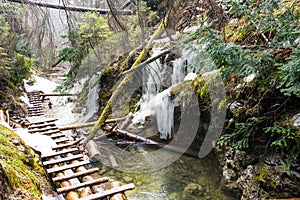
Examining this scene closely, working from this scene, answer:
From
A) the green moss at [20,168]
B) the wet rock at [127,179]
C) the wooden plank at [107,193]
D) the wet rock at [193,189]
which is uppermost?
the green moss at [20,168]

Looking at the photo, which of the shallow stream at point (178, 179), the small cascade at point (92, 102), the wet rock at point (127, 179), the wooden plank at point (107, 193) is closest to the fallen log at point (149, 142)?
the shallow stream at point (178, 179)

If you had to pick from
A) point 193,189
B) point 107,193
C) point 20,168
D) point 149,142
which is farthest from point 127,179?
point 20,168

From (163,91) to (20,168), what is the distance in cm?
439

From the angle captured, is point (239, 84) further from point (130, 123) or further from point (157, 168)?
point (130, 123)

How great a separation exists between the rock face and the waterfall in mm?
1821

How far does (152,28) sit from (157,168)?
19.1ft

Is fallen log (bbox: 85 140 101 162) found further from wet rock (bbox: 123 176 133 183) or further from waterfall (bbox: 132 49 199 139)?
waterfall (bbox: 132 49 199 139)

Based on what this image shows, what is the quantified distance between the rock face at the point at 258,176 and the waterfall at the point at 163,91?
5.98 ft

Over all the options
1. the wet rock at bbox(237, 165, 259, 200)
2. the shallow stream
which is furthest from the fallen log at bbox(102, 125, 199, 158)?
the wet rock at bbox(237, 165, 259, 200)

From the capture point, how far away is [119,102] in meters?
8.50

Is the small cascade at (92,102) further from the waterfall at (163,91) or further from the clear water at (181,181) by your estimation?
the clear water at (181,181)

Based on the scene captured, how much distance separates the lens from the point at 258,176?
3.57 m

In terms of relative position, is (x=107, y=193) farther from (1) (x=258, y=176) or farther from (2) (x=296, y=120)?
(2) (x=296, y=120)

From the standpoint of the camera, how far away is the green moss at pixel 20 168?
5.99ft
